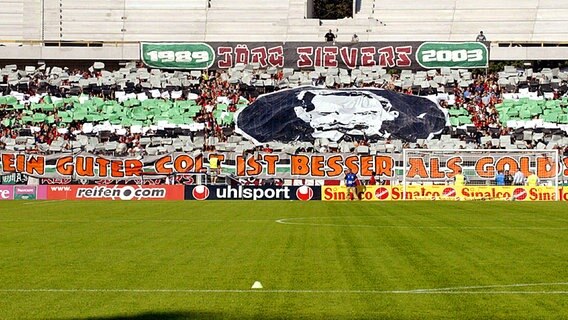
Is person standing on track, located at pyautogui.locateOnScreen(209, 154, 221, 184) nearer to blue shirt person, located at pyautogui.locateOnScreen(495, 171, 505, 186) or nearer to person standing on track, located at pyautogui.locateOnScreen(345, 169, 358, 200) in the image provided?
person standing on track, located at pyautogui.locateOnScreen(345, 169, 358, 200)

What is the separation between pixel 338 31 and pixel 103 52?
59.3ft

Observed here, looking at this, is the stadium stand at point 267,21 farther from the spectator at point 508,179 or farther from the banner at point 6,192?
the banner at point 6,192

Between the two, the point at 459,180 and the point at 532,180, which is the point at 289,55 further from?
the point at 532,180

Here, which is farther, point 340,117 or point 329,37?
point 329,37

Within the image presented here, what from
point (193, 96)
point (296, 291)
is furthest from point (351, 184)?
point (296, 291)

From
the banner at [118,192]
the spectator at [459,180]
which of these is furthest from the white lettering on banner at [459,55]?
the banner at [118,192]

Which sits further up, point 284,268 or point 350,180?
point 350,180

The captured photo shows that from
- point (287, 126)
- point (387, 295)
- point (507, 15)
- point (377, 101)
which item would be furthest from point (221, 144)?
point (387, 295)

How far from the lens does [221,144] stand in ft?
209

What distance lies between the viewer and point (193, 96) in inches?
2704

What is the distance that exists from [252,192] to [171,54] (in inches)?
847

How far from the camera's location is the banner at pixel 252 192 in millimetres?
53031

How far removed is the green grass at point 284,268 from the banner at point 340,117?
1280 inches

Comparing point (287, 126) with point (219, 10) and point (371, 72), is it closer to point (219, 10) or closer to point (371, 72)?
point (371, 72)
